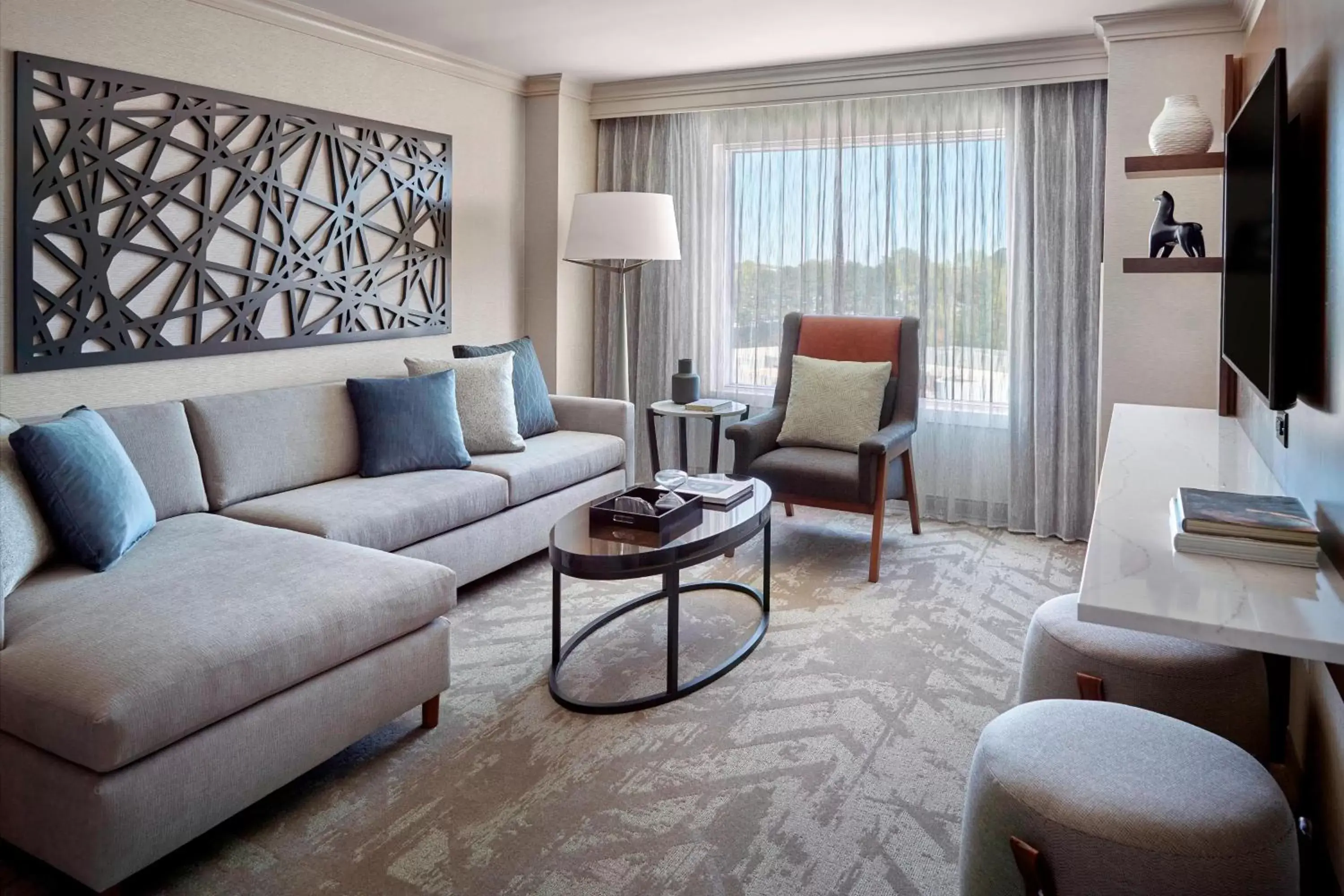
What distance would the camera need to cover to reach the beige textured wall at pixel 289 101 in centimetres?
306

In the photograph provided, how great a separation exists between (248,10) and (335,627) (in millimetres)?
2654

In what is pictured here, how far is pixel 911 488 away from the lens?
15.0ft

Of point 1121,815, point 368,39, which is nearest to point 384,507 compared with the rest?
point 368,39

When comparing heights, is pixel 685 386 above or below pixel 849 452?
above

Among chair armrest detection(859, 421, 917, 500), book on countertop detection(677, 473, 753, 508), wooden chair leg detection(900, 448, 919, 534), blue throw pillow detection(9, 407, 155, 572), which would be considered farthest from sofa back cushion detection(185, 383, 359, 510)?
wooden chair leg detection(900, 448, 919, 534)

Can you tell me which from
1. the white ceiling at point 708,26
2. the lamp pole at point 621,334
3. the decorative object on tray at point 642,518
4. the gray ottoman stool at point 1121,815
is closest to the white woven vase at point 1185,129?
the white ceiling at point 708,26

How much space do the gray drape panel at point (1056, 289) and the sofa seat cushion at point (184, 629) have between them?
10.4ft

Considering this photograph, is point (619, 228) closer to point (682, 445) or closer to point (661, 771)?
point (682, 445)

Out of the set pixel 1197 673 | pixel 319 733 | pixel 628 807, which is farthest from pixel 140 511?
pixel 1197 673

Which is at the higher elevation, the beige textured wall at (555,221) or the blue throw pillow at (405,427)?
the beige textured wall at (555,221)

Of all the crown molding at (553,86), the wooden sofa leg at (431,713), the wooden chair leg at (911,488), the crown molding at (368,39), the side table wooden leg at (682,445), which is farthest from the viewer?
the side table wooden leg at (682,445)

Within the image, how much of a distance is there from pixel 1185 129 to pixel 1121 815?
2402 millimetres

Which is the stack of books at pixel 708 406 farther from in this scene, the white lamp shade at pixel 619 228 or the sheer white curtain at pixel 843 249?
the white lamp shade at pixel 619 228

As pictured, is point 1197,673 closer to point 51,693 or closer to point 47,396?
point 51,693
